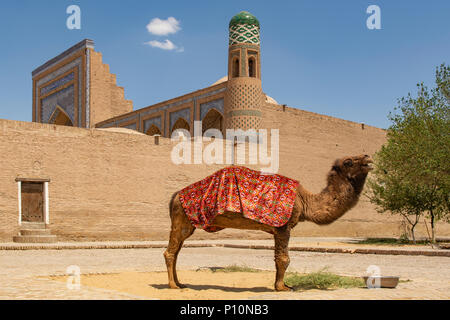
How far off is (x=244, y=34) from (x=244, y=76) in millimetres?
2137

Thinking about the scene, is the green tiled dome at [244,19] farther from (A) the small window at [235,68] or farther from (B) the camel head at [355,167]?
(B) the camel head at [355,167]

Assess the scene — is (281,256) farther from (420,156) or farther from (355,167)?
(420,156)

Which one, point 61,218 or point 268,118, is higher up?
point 268,118

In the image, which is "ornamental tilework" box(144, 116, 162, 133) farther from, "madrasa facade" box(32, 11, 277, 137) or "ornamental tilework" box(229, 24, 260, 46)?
"ornamental tilework" box(229, 24, 260, 46)

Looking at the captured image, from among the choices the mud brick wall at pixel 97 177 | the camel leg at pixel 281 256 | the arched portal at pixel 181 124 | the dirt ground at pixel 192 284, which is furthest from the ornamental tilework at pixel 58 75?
the camel leg at pixel 281 256

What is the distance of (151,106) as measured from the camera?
31.9 metres

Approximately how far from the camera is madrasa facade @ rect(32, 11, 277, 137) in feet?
81.8

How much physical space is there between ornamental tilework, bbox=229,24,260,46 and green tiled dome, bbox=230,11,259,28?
0.14 m

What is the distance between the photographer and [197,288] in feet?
23.2

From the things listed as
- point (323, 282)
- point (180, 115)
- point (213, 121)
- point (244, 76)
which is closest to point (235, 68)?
point (244, 76)

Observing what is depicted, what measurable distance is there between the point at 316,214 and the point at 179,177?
1641cm

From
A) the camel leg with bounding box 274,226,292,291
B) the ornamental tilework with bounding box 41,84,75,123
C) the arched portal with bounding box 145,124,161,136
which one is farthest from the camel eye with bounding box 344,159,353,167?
the ornamental tilework with bounding box 41,84,75,123
